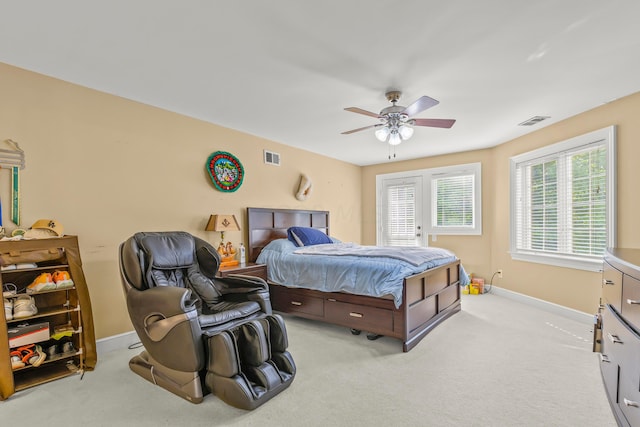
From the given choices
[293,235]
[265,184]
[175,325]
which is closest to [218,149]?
[265,184]

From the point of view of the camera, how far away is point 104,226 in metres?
2.88

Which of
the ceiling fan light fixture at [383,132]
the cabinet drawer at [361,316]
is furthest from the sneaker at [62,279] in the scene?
the ceiling fan light fixture at [383,132]

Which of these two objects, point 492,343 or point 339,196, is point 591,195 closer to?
point 492,343

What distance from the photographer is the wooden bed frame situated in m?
2.94

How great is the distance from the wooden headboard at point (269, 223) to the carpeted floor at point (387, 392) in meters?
1.55

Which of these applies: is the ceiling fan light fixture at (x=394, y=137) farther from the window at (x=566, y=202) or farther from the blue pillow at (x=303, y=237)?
the window at (x=566, y=202)

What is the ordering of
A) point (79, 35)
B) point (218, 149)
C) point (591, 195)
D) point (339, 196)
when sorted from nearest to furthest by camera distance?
point (79, 35) → point (591, 195) → point (218, 149) → point (339, 196)

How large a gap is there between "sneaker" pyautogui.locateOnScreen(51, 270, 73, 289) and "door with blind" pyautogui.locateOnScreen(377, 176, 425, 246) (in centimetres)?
514

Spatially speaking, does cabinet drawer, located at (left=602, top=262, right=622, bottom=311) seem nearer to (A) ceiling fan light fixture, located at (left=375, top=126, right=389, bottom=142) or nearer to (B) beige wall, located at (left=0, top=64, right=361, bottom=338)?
(A) ceiling fan light fixture, located at (left=375, top=126, right=389, bottom=142)

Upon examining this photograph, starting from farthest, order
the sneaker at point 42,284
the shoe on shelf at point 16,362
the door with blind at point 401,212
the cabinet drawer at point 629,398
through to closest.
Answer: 1. the door with blind at point 401,212
2. the sneaker at point 42,284
3. the shoe on shelf at point 16,362
4. the cabinet drawer at point 629,398

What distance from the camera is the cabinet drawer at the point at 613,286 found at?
1.80 m

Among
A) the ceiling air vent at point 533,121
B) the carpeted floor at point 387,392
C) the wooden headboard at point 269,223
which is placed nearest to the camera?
the carpeted floor at point 387,392

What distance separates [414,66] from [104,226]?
305 cm

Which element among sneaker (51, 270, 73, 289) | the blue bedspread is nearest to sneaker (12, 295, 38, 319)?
sneaker (51, 270, 73, 289)
